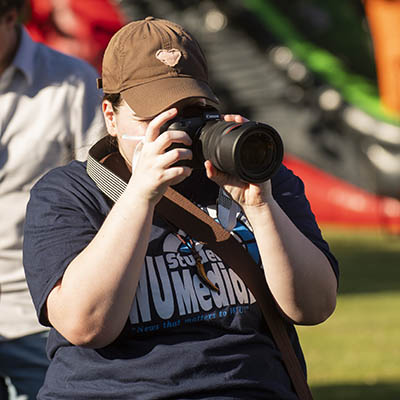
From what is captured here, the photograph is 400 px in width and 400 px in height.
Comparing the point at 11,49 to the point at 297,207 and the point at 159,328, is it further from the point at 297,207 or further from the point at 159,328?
the point at 159,328

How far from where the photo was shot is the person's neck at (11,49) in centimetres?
325

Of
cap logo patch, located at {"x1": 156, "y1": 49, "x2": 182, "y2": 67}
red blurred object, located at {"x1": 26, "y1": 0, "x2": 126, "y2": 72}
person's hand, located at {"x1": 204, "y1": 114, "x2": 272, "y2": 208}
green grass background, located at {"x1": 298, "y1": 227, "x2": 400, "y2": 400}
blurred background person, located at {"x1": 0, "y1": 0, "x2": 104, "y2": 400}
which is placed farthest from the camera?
green grass background, located at {"x1": 298, "y1": 227, "x2": 400, "y2": 400}

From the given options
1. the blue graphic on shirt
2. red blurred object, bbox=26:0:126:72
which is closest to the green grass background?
red blurred object, bbox=26:0:126:72

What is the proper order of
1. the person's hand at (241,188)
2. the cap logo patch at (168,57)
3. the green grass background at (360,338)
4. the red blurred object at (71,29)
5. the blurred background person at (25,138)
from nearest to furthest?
the person's hand at (241,188) → the cap logo patch at (168,57) → the blurred background person at (25,138) → the red blurred object at (71,29) → the green grass background at (360,338)

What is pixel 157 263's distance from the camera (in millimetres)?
2145

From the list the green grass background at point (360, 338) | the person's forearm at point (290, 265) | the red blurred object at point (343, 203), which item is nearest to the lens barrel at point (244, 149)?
the person's forearm at point (290, 265)

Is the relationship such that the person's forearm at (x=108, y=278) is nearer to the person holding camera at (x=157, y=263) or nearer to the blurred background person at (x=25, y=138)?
the person holding camera at (x=157, y=263)

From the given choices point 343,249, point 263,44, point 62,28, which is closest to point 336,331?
point 62,28

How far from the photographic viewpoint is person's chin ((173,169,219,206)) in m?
2.28

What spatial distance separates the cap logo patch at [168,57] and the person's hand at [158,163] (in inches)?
9.5

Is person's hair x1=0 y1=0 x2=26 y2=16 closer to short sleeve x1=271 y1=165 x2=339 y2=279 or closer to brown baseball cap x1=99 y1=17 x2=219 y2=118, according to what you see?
brown baseball cap x1=99 y1=17 x2=219 y2=118

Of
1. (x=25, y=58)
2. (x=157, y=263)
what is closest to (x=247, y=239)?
(x=157, y=263)

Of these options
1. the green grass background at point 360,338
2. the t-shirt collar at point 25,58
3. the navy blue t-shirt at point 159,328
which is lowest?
the green grass background at point 360,338

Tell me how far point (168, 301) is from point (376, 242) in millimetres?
10115
